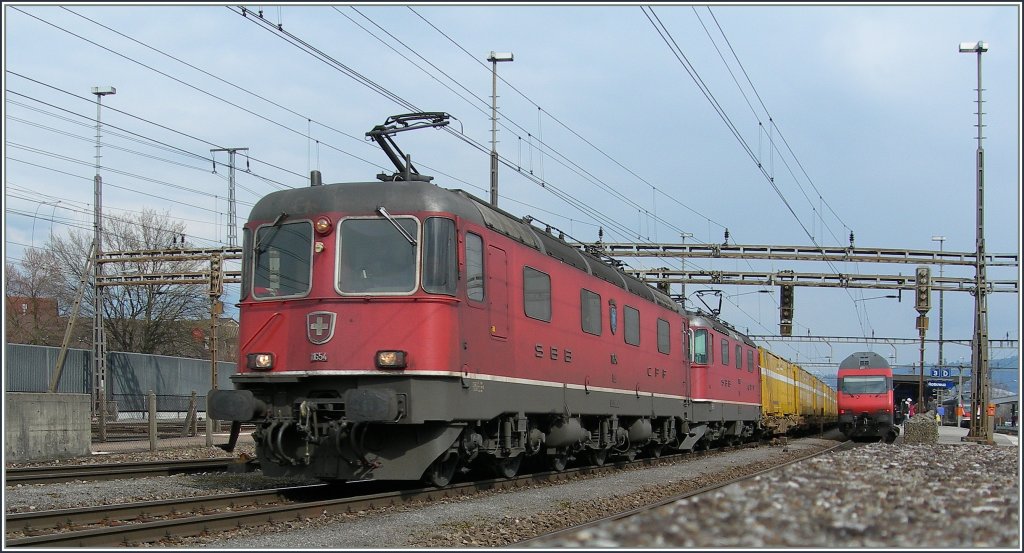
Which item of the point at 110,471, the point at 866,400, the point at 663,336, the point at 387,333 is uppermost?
the point at 387,333

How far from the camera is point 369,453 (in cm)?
1127

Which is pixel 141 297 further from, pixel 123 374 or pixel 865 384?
pixel 865 384

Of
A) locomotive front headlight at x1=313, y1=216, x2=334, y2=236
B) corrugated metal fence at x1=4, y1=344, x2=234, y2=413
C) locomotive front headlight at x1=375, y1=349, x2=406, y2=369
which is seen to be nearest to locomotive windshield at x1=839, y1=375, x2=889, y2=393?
corrugated metal fence at x1=4, y1=344, x2=234, y2=413

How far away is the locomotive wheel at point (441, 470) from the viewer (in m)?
12.1

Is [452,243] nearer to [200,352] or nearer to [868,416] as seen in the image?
[868,416]

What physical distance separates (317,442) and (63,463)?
9.63 m

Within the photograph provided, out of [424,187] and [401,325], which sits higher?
[424,187]

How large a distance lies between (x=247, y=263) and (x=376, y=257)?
6.09 ft

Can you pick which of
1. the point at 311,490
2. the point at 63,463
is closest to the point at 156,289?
the point at 63,463

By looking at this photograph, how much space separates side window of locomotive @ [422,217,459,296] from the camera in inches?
443

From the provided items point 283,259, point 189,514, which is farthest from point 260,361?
point 189,514

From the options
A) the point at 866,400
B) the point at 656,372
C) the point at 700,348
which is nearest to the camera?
the point at 656,372

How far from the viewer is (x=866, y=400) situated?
1375 inches

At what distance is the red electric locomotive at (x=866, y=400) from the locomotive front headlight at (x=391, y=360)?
27819 millimetres
